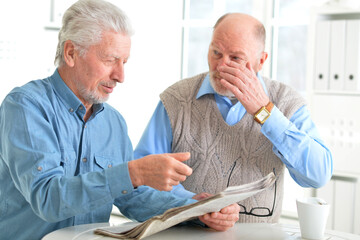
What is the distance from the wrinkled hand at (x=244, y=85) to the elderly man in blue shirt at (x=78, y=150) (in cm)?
45

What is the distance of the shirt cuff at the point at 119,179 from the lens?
1387 mm

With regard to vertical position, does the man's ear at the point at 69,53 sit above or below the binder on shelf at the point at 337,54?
below

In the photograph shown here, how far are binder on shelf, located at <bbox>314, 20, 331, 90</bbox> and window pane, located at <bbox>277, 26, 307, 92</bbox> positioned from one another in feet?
3.33

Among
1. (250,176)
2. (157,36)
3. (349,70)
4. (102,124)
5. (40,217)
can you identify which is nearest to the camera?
(40,217)

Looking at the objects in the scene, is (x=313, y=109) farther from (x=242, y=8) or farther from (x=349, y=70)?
(x=242, y=8)

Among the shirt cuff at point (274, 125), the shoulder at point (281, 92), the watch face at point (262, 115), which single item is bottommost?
the shirt cuff at point (274, 125)

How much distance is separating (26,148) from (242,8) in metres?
3.44

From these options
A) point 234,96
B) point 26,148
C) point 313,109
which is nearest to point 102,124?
point 26,148

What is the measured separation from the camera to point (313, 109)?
3381mm

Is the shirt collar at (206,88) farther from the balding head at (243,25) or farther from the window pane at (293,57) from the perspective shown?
the window pane at (293,57)

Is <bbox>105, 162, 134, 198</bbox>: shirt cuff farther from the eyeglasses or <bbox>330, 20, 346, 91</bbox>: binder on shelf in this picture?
<bbox>330, 20, 346, 91</bbox>: binder on shelf

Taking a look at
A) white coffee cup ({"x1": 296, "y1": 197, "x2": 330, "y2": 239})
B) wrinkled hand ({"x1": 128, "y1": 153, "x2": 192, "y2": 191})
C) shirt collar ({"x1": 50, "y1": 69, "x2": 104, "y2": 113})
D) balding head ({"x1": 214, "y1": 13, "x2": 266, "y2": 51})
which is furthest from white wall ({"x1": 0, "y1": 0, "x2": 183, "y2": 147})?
white coffee cup ({"x1": 296, "y1": 197, "x2": 330, "y2": 239})

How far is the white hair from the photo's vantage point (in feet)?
5.32

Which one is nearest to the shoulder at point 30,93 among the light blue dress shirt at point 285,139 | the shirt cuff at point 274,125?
the light blue dress shirt at point 285,139
